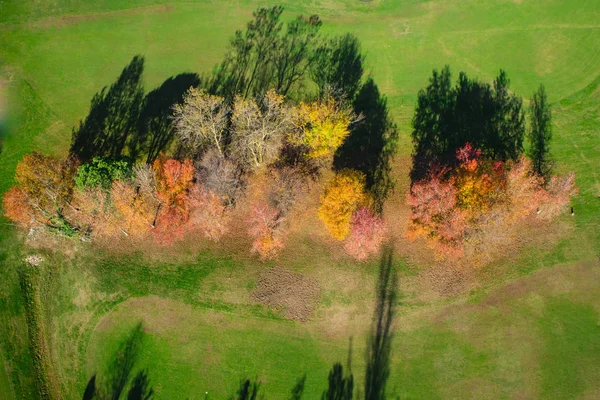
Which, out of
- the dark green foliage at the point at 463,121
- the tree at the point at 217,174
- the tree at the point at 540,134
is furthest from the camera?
the dark green foliage at the point at 463,121

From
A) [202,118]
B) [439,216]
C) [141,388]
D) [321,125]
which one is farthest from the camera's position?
[141,388]

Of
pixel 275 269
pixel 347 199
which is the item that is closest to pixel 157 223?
pixel 275 269

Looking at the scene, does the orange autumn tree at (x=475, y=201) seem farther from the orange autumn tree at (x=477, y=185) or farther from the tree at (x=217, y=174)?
the tree at (x=217, y=174)

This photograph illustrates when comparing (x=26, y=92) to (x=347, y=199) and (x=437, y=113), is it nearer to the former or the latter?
(x=347, y=199)

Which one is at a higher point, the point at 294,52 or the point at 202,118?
the point at 294,52

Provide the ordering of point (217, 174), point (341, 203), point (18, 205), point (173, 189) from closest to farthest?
point (341, 203) → point (173, 189) → point (18, 205) → point (217, 174)

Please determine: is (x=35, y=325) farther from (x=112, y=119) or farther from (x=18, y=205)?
(x=112, y=119)

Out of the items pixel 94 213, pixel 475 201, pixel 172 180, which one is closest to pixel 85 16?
pixel 94 213

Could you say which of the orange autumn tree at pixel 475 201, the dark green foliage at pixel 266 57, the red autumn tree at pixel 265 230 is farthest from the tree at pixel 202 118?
the orange autumn tree at pixel 475 201
